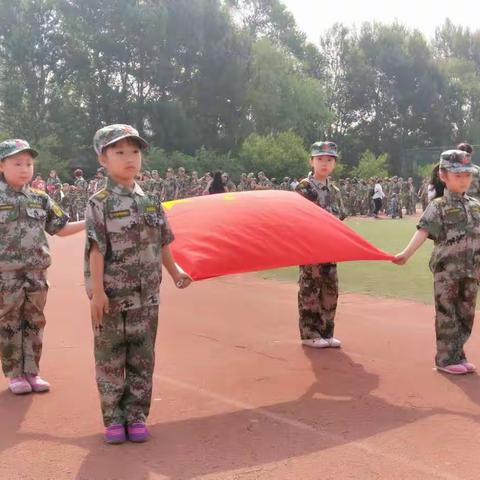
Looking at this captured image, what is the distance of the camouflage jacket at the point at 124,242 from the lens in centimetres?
407

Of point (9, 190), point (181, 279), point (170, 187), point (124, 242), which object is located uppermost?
point (9, 190)

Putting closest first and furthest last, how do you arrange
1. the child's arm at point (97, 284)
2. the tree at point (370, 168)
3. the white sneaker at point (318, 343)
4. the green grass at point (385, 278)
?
the child's arm at point (97, 284) → the white sneaker at point (318, 343) → the green grass at point (385, 278) → the tree at point (370, 168)

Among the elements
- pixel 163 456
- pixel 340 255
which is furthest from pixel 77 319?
pixel 163 456

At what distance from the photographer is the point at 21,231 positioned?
5.08 metres

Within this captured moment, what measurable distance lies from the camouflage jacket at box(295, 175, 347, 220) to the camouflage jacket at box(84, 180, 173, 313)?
2.29 metres

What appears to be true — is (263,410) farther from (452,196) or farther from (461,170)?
(461,170)

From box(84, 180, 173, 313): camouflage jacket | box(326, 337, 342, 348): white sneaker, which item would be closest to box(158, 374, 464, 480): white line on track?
box(84, 180, 173, 313): camouflage jacket

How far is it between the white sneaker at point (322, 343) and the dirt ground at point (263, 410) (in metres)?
0.09

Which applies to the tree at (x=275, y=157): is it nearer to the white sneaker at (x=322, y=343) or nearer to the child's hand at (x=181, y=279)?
the white sneaker at (x=322, y=343)

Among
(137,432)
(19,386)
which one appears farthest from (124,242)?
(19,386)

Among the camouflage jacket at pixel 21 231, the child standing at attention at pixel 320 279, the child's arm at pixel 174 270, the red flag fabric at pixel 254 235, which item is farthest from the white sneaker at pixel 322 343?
the camouflage jacket at pixel 21 231

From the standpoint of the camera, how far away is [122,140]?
4.09 meters

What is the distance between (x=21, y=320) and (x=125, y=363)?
1.33m

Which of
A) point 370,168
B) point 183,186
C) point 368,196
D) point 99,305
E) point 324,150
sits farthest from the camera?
point 370,168
